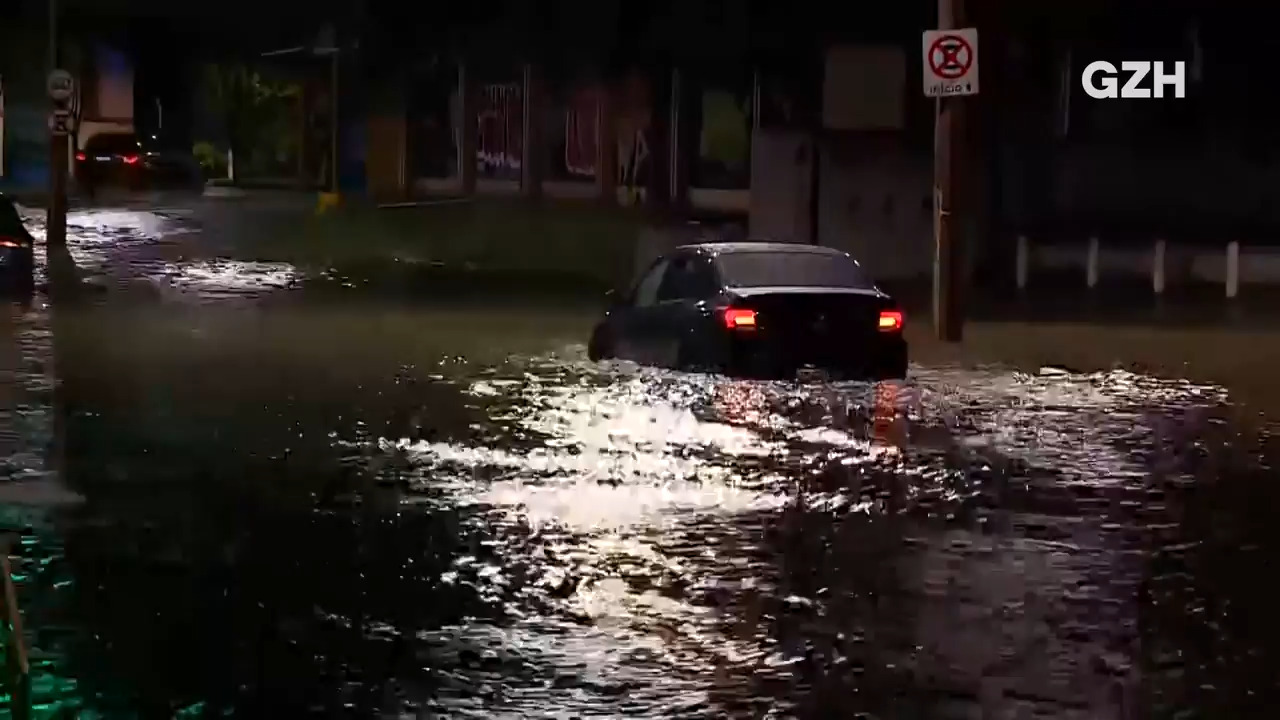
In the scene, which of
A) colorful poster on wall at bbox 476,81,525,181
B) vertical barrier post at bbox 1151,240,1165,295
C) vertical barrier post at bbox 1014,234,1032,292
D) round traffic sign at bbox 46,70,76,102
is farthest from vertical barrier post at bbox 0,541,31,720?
colorful poster on wall at bbox 476,81,525,181

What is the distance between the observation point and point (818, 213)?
113 feet

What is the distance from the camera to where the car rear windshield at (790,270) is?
18.9 metres

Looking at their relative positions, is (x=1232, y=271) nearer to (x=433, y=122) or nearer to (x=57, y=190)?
(x=57, y=190)

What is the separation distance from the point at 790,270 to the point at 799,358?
1085 millimetres

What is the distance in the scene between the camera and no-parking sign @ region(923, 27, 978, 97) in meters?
22.9

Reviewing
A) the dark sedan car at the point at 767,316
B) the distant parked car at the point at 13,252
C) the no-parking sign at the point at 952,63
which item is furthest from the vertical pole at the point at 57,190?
the dark sedan car at the point at 767,316

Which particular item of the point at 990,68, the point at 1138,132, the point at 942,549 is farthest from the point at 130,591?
the point at 1138,132

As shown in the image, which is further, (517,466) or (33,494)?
(517,466)

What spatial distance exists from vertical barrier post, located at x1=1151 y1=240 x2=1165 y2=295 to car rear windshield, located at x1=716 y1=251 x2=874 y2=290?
13.2 meters

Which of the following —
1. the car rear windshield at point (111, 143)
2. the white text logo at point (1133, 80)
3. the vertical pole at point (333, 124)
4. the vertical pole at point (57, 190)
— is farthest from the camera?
the vertical pole at point (333, 124)

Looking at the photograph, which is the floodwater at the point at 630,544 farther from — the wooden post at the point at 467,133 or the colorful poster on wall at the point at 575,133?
the wooden post at the point at 467,133

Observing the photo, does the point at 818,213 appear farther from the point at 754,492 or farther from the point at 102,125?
the point at 102,125

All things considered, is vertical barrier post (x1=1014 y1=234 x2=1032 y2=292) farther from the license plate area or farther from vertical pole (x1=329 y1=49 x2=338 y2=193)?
vertical pole (x1=329 y1=49 x2=338 y2=193)

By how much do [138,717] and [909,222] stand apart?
27.0 meters
